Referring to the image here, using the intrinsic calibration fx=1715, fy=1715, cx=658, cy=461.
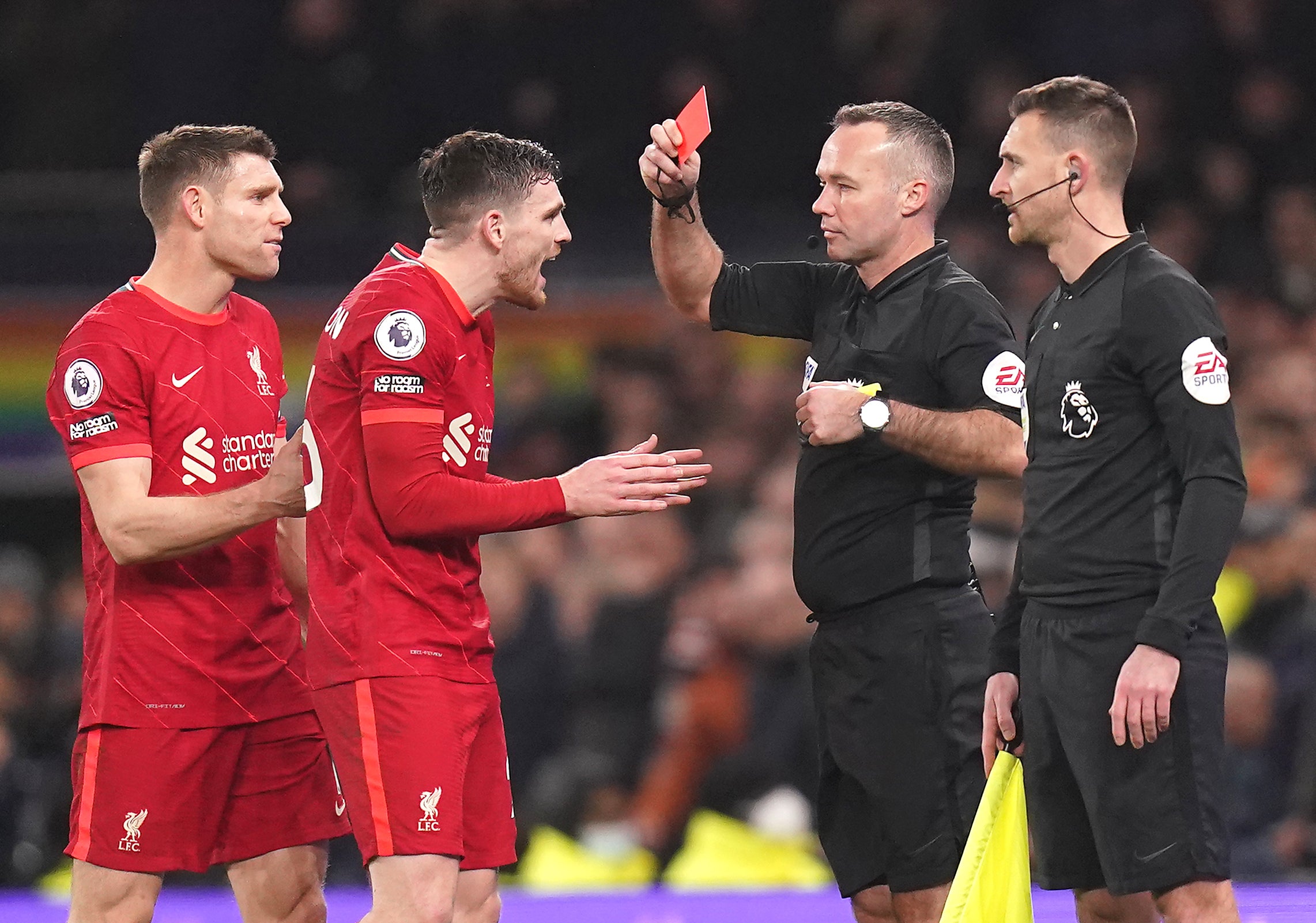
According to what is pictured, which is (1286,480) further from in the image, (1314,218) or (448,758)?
(448,758)

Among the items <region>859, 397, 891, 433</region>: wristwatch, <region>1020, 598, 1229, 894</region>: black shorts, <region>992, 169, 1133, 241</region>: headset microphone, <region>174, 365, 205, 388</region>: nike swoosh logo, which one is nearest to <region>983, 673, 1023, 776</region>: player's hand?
<region>1020, 598, 1229, 894</region>: black shorts

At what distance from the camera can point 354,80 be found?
29.0ft

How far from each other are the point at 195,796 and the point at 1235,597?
4.24 metres

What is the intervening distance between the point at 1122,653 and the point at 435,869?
1462mm

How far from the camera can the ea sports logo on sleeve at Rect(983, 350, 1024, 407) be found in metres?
3.92

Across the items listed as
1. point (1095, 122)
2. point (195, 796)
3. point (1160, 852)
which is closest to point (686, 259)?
point (1095, 122)

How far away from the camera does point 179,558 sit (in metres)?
3.96

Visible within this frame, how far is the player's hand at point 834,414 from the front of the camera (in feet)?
12.5

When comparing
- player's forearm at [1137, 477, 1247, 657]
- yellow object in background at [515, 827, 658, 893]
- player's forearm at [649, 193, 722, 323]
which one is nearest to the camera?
player's forearm at [1137, 477, 1247, 657]

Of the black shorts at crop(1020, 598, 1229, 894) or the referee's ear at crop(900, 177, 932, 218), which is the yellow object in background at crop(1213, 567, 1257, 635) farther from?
the black shorts at crop(1020, 598, 1229, 894)

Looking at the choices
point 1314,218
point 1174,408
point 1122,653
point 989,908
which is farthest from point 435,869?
point 1314,218

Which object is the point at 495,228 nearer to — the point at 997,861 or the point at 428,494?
the point at 428,494

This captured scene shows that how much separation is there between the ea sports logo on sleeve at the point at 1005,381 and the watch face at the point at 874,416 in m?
0.27

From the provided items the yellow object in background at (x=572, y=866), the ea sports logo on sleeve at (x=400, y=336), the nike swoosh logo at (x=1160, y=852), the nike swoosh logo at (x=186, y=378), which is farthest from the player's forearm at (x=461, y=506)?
the yellow object in background at (x=572, y=866)
